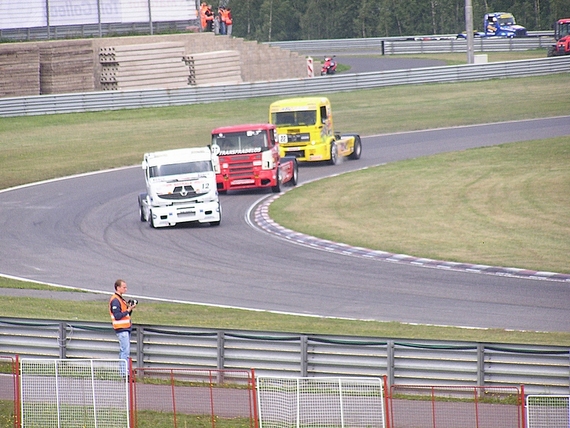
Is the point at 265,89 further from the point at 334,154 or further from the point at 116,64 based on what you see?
the point at 334,154

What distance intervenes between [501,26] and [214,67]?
37.9 meters

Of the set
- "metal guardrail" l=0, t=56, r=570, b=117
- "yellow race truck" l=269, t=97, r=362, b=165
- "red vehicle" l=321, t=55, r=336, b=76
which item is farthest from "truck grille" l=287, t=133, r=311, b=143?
"red vehicle" l=321, t=55, r=336, b=76

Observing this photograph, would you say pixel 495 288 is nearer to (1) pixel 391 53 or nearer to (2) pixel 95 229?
(2) pixel 95 229

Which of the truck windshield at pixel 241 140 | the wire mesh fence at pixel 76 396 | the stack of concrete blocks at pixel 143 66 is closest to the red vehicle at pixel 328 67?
the stack of concrete blocks at pixel 143 66

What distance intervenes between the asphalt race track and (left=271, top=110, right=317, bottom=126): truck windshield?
3.90 meters

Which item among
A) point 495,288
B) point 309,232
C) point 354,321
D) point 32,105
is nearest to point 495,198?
point 309,232

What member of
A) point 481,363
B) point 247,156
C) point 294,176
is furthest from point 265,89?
point 481,363

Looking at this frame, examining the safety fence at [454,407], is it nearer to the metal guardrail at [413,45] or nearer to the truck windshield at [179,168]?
the truck windshield at [179,168]

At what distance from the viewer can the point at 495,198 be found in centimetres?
2955

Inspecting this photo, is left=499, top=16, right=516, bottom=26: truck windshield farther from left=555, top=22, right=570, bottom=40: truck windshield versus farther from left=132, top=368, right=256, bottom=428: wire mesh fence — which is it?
left=132, top=368, right=256, bottom=428: wire mesh fence

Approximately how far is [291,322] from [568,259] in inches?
278

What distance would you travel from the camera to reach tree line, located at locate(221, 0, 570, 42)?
97812 mm

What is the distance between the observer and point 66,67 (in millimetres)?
50375

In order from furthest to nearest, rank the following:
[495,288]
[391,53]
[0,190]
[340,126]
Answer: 1. [391,53]
2. [340,126]
3. [0,190]
4. [495,288]
